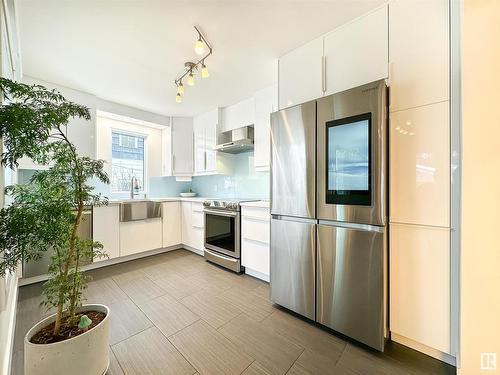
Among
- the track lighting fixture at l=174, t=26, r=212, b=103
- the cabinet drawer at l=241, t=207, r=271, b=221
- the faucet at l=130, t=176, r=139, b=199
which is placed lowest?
the cabinet drawer at l=241, t=207, r=271, b=221

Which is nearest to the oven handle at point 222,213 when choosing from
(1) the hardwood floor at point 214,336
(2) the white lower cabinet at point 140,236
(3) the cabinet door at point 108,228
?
(1) the hardwood floor at point 214,336

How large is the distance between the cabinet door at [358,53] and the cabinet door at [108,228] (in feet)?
10.2

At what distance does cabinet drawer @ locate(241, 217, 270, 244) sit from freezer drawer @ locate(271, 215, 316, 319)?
437 millimetres

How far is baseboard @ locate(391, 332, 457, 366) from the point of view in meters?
1.28

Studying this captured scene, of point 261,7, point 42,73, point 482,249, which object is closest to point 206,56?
point 261,7

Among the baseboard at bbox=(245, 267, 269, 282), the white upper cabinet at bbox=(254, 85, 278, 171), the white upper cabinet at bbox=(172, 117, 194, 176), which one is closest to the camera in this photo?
the baseboard at bbox=(245, 267, 269, 282)

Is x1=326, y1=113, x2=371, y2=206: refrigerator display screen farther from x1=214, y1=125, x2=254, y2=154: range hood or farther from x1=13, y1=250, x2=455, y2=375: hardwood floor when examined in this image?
x1=214, y1=125, x2=254, y2=154: range hood

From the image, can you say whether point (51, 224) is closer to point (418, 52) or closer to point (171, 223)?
point (418, 52)

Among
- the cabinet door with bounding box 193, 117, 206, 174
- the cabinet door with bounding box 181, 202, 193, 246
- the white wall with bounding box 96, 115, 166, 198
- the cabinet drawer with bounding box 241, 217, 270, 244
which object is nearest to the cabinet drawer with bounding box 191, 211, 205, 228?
the cabinet door with bounding box 181, 202, 193, 246

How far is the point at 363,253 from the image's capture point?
54.1 inches

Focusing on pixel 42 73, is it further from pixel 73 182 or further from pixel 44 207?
pixel 44 207

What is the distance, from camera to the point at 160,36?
1.75 m

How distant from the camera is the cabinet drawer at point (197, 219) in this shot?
328 cm

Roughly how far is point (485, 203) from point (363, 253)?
26.9 inches
